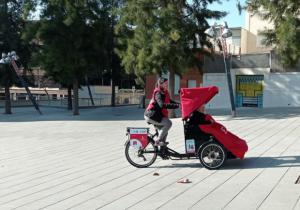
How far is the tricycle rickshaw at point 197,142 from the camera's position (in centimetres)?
962

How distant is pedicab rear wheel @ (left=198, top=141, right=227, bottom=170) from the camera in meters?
9.58

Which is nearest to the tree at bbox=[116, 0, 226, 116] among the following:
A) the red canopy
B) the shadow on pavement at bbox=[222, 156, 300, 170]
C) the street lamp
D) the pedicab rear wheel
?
the street lamp

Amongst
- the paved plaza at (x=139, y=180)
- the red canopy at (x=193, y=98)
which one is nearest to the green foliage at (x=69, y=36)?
the paved plaza at (x=139, y=180)

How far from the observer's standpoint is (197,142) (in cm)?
979

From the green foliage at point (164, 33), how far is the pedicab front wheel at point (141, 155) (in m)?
14.0

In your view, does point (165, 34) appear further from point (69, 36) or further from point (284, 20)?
point (69, 36)

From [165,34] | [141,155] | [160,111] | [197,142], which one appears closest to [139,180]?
[141,155]

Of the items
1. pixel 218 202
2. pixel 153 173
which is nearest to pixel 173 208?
pixel 218 202

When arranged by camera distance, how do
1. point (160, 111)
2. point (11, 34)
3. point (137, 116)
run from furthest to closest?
point (11, 34) → point (137, 116) → point (160, 111)

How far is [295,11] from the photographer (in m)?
18.2

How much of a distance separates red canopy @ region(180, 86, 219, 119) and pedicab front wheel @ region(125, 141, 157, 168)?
3.29 ft

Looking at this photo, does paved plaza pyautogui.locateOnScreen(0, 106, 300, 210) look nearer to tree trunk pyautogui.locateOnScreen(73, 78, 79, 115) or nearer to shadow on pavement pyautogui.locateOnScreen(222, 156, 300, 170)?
shadow on pavement pyautogui.locateOnScreen(222, 156, 300, 170)

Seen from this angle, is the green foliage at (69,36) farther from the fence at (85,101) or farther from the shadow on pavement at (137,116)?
the fence at (85,101)

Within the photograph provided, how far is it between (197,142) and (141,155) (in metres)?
1.16
